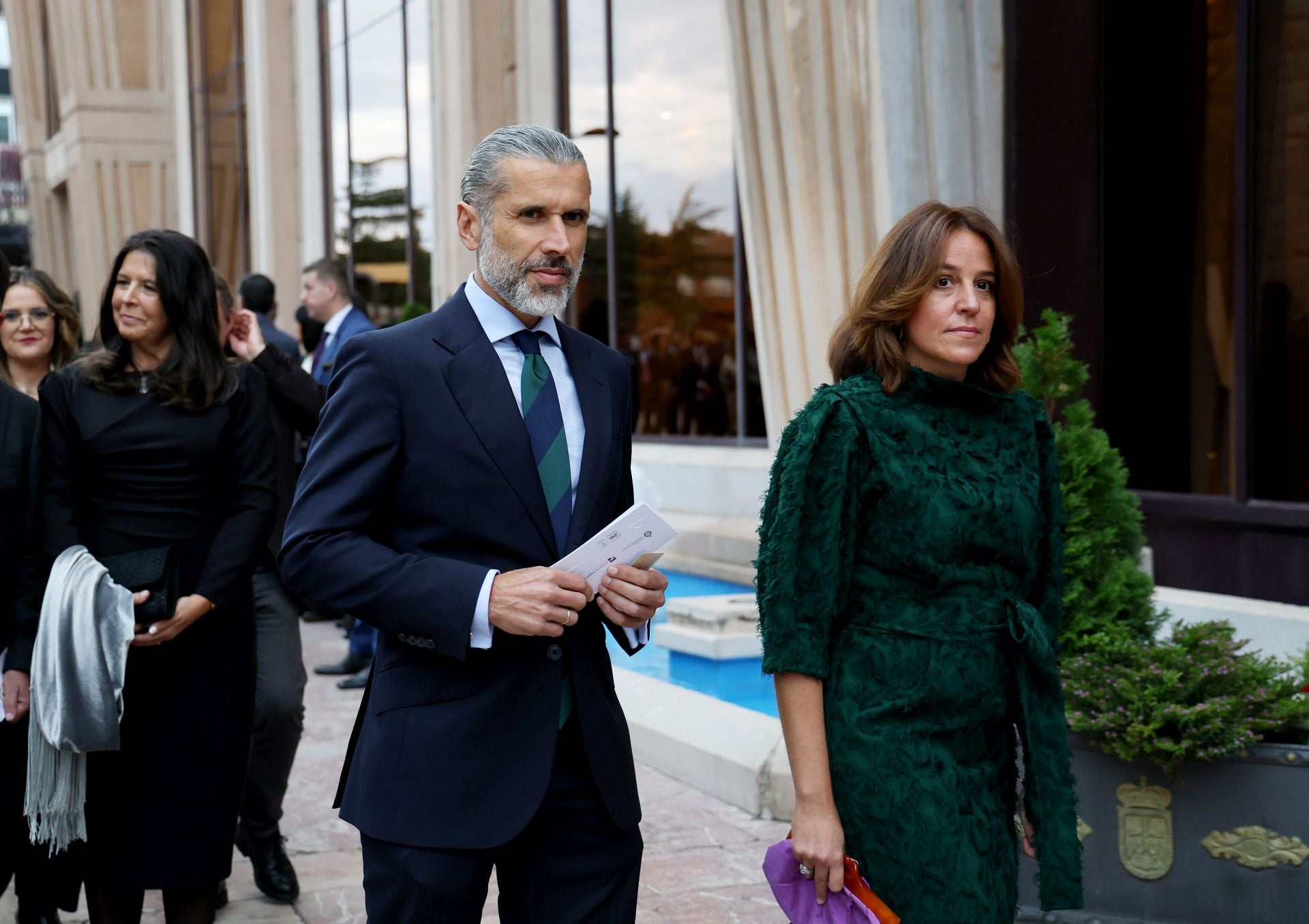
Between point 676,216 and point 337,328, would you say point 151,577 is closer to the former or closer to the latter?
point 337,328

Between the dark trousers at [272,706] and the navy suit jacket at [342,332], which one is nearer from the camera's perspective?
the dark trousers at [272,706]

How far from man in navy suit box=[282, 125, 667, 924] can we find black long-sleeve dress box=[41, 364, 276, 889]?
1517 mm

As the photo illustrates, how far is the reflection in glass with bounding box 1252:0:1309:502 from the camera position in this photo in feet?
20.9

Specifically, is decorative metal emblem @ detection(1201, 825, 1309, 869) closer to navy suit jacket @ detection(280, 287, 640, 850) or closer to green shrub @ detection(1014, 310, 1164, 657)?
green shrub @ detection(1014, 310, 1164, 657)

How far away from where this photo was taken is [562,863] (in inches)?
102

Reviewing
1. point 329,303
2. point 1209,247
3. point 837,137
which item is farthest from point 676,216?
point 1209,247

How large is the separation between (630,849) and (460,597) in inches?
23.8

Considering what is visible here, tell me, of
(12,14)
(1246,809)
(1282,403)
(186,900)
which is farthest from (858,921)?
(12,14)

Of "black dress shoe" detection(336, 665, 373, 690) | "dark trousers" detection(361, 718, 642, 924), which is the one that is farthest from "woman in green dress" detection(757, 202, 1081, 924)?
"black dress shoe" detection(336, 665, 373, 690)

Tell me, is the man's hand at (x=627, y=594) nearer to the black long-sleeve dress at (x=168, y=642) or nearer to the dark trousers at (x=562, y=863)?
the dark trousers at (x=562, y=863)

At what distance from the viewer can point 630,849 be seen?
265 cm

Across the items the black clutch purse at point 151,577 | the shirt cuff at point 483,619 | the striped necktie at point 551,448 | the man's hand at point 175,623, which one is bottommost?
the man's hand at point 175,623

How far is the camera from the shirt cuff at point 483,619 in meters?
2.40

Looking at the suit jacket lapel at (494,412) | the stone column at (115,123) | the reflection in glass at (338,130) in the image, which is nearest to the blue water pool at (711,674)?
Result: the suit jacket lapel at (494,412)
